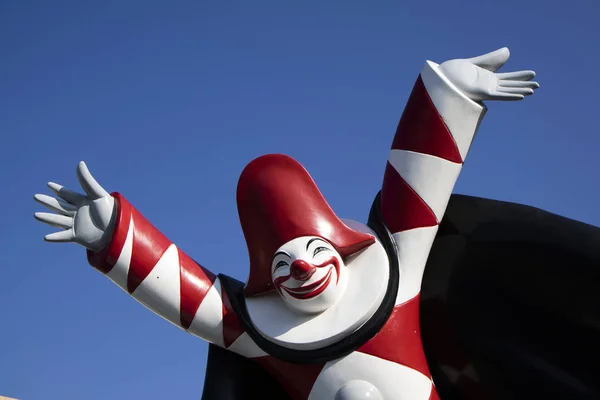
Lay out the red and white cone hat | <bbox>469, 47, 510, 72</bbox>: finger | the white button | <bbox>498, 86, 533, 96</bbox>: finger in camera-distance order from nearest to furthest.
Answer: the white button < the red and white cone hat < <bbox>498, 86, 533, 96</bbox>: finger < <bbox>469, 47, 510, 72</bbox>: finger

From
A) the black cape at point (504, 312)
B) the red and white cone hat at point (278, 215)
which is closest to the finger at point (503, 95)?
the black cape at point (504, 312)

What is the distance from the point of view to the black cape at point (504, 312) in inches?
180

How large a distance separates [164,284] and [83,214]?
0.64 metres

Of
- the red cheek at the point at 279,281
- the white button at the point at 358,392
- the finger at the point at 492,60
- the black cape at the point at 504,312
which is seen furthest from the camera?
the finger at the point at 492,60

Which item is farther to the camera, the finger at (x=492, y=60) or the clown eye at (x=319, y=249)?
the finger at (x=492, y=60)

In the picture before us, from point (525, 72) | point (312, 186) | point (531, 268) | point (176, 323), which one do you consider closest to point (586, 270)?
point (531, 268)

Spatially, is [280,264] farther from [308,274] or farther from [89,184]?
[89,184]

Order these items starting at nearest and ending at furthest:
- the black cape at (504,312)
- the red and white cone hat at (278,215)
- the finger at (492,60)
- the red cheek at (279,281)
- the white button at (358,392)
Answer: the white button at (358,392), the black cape at (504,312), the red cheek at (279,281), the red and white cone hat at (278,215), the finger at (492,60)

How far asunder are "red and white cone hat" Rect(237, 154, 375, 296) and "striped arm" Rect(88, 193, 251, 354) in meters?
0.25

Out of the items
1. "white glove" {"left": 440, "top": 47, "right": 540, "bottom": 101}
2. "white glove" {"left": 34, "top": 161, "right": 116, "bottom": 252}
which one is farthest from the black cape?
"white glove" {"left": 34, "top": 161, "right": 116, "bottom": 252}

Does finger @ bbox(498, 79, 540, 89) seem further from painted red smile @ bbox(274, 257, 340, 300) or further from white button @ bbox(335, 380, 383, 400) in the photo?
white button @ bbox(335, 380, 383, 400)

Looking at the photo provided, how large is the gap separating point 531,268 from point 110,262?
2.38 m

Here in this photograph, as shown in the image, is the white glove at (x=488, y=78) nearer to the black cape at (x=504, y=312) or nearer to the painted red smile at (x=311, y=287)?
the black cape at (x=504, y=312)

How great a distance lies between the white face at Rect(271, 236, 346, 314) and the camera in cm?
461
